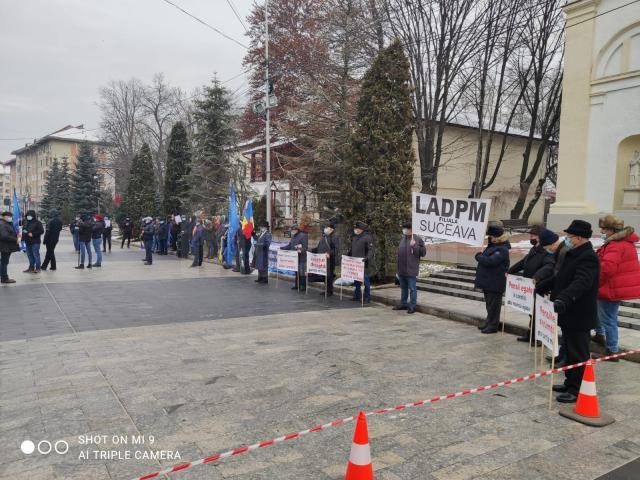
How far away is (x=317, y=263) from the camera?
12.2 m

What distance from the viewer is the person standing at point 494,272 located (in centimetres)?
812

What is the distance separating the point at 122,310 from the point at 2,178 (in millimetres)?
146934

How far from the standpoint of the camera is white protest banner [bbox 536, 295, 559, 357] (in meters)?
5.19

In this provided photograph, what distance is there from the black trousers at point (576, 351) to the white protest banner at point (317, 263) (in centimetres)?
729

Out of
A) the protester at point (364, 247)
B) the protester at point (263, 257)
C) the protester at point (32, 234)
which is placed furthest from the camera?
the protester at point (32, 234)

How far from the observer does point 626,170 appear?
1700 cm

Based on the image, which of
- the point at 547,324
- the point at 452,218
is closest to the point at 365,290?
the point at 452,218

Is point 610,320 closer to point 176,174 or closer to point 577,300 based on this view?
point 577,300

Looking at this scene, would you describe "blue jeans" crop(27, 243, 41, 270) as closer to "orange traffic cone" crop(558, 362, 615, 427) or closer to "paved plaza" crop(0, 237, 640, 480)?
"paved plaza" crop(0, 237, 640, 480)

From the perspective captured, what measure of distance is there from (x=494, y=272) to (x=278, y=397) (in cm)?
486

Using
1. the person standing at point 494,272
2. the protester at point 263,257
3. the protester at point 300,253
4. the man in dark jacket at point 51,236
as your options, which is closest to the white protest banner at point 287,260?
the protester at point 300,253

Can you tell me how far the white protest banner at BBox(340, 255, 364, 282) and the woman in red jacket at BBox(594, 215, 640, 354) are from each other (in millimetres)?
5150

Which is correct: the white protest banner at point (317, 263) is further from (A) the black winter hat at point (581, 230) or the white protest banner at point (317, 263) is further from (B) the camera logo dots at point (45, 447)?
(B) the camera logo dots at point (45, 447)

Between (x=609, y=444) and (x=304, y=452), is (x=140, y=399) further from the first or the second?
(x=609, y=444)
